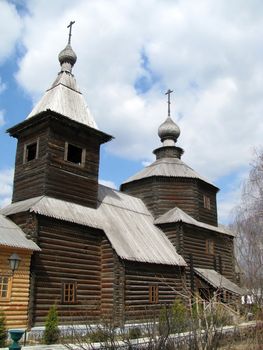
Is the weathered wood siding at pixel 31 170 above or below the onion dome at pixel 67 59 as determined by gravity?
below

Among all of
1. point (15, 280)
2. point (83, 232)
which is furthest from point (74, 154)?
point (15, 280)

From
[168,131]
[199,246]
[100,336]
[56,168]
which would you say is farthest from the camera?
[168,131]

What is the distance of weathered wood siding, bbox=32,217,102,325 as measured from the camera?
17016 mm

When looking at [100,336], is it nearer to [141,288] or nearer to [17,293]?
[17,293]

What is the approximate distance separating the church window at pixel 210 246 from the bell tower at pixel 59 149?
9068 millimetres

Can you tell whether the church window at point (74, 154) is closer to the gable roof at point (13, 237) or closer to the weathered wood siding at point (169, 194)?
the gable roof at point (13, 237)

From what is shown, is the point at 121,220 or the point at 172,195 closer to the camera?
the point at 121,220

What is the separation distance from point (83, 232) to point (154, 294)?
5.32 m

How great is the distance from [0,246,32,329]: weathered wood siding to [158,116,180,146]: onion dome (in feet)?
58.7

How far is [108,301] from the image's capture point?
754 inches

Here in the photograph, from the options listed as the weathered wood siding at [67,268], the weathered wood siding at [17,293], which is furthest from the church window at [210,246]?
the weathered wood siding at [17,293]

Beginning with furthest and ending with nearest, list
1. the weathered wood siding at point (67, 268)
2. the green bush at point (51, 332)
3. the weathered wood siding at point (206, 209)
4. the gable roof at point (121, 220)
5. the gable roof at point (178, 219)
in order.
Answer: the weathered wood siding at point (206, 209)
the gable roof at point (178, 219)
the gable roof at point (121, 220)
the weathered wood siding at point (67, 268)
the green bush at point (51, 332)

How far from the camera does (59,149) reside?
67.2ft

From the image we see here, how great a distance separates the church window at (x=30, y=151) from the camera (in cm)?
2122
